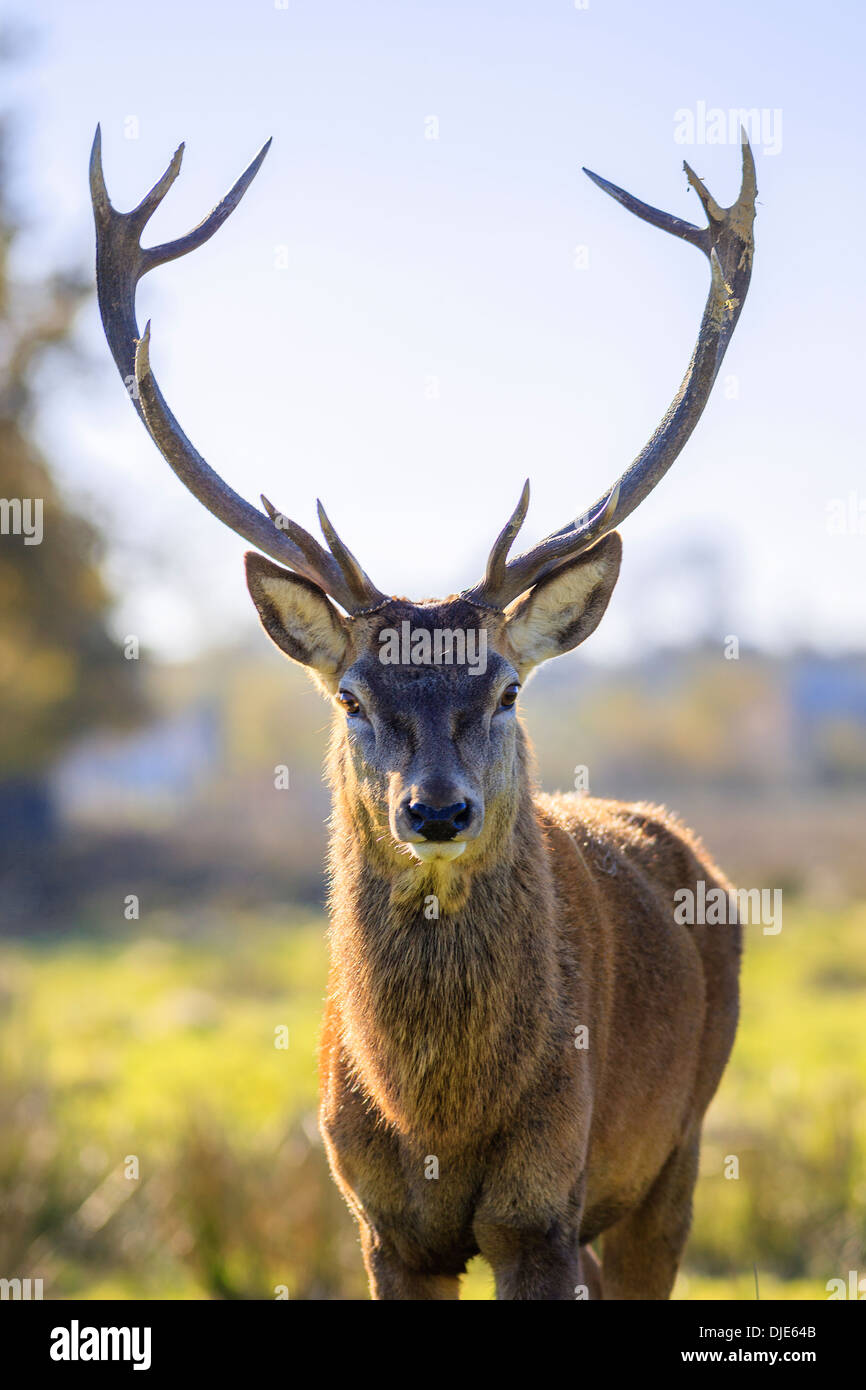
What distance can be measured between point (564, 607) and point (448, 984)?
1346 millimetres

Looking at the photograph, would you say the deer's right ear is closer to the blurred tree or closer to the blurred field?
the blurred field

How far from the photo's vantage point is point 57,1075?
1402 cm

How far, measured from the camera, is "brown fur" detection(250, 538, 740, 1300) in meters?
4.29

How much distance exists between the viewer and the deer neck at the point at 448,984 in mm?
4336

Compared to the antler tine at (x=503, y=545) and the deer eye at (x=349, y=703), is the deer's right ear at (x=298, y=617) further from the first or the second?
the antler tine at (x=503, y=545)

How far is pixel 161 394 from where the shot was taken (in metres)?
5.04

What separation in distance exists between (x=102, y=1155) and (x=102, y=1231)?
43.4 inches

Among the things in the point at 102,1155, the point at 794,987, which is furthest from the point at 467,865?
the point at 794,987

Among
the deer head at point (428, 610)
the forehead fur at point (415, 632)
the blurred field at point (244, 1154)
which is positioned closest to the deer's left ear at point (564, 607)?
the deer head at point (428, 610)

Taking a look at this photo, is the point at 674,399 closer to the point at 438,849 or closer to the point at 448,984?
the point at 438,849

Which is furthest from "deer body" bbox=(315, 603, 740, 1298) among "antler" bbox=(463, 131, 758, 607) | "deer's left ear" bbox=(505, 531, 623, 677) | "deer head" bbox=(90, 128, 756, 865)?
"antler" bbox=(463, 131, 758, 607)

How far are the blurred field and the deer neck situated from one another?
8.04ft

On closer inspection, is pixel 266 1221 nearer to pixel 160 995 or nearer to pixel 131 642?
pixel 131 642

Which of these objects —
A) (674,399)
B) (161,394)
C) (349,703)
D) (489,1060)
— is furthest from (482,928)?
(161,394)
